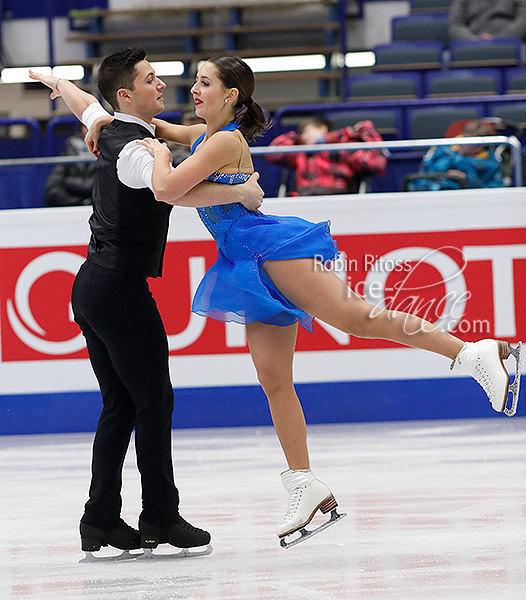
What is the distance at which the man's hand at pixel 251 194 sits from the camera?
2.45 m

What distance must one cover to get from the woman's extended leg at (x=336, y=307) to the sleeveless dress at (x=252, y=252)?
0.09 ft

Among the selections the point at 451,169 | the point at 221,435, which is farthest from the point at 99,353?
the point at 451,169

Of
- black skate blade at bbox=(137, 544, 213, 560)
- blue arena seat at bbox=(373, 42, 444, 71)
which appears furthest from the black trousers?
blue arena seat at bbox=(373, 42, 444, 71)

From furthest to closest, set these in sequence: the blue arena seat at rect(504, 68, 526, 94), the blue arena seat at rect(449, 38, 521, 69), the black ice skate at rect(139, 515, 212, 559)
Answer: the blue arena seat at rect(449, 38, 521, 69) → the blue arena seat at rect(504, 68, 526, 94) → the black ice skate at rect(139, 515, 212, 559)

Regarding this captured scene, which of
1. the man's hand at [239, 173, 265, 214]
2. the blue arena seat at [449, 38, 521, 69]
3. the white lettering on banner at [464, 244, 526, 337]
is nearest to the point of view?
the man's hand at [239, 173, 265, 214]

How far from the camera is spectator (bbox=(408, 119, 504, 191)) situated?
5133 millimetres

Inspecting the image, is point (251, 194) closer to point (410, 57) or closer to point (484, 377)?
point (484, 377)

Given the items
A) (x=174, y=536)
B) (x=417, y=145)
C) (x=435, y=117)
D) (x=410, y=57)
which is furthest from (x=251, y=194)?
(x=410, y=57)

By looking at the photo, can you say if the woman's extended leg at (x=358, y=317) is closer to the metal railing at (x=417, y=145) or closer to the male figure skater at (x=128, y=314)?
the male figure skater at (x=128, y=314)

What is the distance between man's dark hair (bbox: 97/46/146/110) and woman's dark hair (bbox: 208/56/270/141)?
22 cm

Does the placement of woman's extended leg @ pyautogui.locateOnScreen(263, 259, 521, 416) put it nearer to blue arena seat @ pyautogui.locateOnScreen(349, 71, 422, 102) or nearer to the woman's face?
the woman's face

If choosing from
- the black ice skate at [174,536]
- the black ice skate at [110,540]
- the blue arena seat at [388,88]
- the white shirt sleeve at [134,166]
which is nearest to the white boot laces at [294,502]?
the black ice skate at [174,536]

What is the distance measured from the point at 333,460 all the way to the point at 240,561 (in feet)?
4.69

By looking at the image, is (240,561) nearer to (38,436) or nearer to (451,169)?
(38,436)
